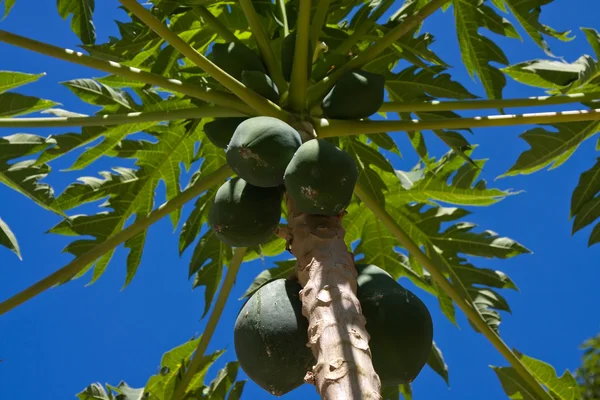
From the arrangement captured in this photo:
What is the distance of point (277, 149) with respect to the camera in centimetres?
233

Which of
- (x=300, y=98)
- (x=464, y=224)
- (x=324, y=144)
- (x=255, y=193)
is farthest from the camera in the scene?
(x=464, y=224)

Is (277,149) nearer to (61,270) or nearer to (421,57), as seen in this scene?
(61,270)

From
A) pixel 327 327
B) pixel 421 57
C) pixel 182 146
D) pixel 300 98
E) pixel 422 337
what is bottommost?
pixel 327 327

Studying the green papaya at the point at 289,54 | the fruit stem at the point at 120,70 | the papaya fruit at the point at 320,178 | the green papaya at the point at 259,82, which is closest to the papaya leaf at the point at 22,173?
the fruit stem at the point at 120,70

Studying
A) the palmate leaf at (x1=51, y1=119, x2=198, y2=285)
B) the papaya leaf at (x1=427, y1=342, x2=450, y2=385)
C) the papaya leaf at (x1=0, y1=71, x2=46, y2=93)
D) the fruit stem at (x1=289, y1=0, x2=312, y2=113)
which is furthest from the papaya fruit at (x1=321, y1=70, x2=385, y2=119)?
the papaya leaf at (x1=427, y1=342, x2=450, y2=385)

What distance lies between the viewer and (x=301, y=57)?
2678 mm

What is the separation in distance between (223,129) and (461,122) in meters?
0.95

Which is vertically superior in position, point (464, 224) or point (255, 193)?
point (464, 224)

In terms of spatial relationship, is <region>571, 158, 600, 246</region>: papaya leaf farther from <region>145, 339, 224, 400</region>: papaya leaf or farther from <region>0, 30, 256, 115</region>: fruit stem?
<region>145, 339, 224, 400</region>: papaya leaf

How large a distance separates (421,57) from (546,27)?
26.9 inches

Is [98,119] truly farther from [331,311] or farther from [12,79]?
[331,311]

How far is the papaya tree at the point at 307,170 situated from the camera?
2229 mm

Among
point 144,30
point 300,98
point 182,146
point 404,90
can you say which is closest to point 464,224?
point 404,90

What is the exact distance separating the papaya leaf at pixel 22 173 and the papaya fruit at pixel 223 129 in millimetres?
704
